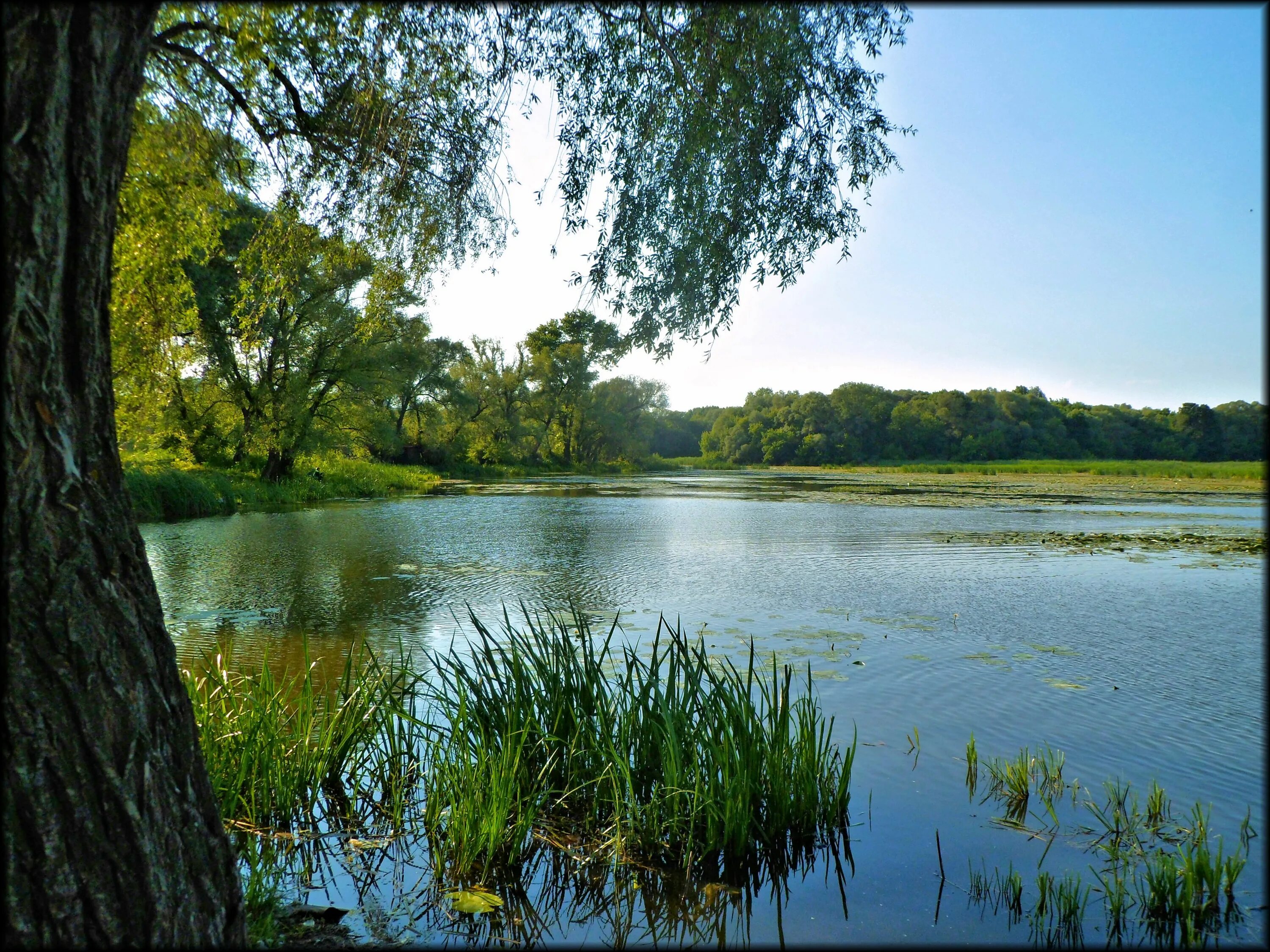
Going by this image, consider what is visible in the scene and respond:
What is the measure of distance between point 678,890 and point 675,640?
959mm

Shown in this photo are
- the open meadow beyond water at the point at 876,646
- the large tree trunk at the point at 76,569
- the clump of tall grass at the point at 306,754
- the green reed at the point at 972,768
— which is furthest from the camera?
the green reed at the point at 972,768

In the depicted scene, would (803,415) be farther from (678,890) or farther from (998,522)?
(678,890)

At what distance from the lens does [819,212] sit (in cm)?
421

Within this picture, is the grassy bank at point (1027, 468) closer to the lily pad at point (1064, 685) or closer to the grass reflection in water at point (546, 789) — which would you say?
the lily pad at point (1064, 685)

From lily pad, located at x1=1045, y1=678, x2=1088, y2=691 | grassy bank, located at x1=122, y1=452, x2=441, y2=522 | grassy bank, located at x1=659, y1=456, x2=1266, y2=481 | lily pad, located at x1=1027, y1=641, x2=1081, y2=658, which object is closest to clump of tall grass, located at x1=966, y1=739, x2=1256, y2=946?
lily pad, located at x1=1045, y1=678, x2=1088, y2=691

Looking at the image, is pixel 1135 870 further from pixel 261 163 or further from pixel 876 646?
pixel 261 163

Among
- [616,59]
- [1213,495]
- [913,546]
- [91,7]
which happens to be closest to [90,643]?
[91,7]

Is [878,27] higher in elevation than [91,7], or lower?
higher

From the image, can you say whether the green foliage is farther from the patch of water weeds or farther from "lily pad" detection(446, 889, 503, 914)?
"lily pad" detection(446, 889, 503, 914)

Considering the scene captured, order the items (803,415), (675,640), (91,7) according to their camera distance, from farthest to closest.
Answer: (803,415) < (675,640) < (91,7)

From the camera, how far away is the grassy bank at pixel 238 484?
16203mm

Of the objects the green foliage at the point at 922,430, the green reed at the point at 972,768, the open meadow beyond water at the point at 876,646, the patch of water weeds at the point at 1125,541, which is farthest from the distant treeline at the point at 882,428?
the green reed at the point at 972,768

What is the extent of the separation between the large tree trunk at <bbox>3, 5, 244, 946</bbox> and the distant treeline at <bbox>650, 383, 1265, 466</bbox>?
39.4 m

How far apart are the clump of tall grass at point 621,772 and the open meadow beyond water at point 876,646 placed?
0.14m
